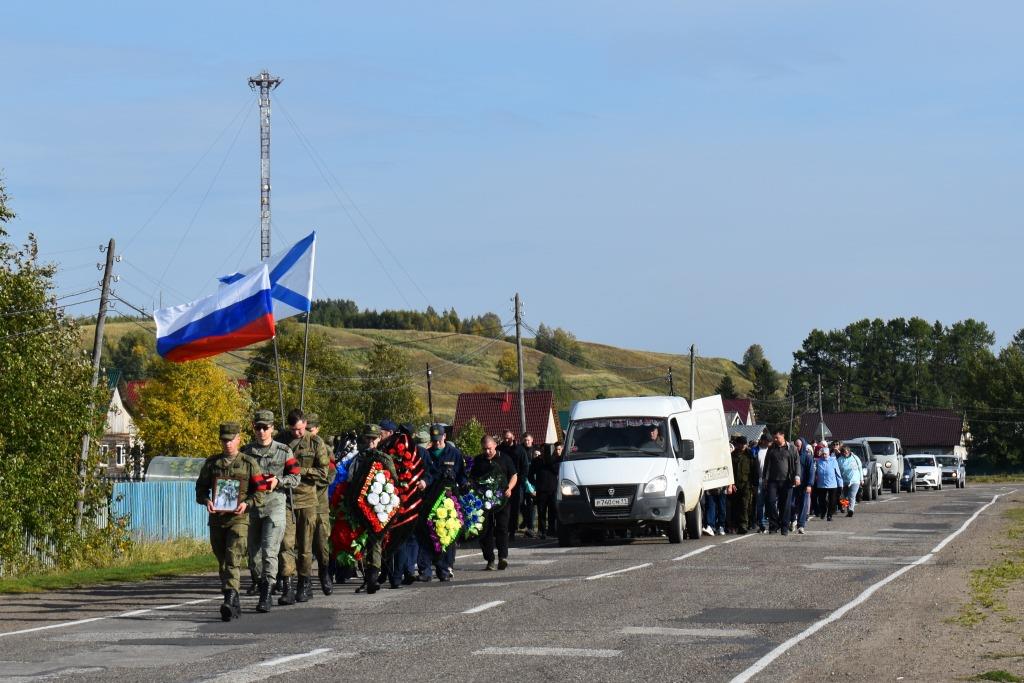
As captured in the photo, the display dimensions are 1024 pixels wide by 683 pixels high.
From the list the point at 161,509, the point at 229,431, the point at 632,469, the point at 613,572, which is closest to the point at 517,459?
the point at 632,469

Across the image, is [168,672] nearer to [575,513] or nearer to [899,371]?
[575,513]

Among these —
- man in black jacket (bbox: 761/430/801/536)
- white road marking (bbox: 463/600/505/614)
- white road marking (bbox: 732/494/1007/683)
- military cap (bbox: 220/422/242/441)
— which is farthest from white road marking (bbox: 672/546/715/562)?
military cap (bbox: 220/422/242/441)

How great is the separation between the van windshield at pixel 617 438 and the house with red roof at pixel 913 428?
104m

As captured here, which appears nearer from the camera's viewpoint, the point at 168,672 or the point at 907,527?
the point at 168,672

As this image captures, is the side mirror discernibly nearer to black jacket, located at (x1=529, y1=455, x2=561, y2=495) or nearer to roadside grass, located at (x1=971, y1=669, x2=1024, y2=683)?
black jacket, located at (x1=529, y1=455, x2=561, y2=495)

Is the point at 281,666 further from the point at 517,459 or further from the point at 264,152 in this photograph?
the point at 264,152

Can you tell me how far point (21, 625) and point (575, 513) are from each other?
1128cm

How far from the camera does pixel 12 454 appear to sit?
2512cm

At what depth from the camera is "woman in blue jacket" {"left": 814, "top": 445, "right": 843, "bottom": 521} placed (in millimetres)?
31375

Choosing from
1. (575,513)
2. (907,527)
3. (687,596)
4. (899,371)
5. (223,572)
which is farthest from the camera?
(899,371)

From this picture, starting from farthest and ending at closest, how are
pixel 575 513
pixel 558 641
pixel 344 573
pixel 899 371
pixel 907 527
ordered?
1. pixel 899 371
2. pixel 907 527
3. pixel 575 513
4. pixel 344 573
5. pixel 558 641

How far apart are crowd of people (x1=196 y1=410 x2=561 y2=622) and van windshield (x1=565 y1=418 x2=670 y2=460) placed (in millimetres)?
4731

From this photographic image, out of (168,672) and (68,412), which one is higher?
(68,412)

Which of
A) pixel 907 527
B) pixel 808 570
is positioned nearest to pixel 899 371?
pixel 907 527
